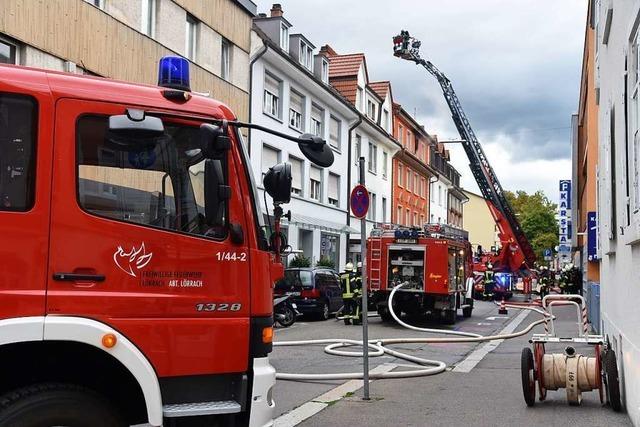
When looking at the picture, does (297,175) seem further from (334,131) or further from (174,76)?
(174,76)

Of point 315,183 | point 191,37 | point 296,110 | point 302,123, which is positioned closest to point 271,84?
point 296,110

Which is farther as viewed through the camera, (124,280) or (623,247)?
(623,247)

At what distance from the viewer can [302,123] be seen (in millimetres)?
28547

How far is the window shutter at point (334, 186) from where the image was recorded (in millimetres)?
32062

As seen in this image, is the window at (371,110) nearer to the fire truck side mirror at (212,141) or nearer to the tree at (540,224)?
the tree at (540,224)

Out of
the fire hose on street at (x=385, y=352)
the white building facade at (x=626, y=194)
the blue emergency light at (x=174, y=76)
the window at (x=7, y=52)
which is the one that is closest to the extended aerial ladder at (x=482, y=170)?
the fire hose on street at (x=385, y=352)

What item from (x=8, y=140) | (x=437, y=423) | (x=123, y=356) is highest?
(x=8, y=140)

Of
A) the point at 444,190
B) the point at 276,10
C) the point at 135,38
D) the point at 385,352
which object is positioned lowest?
the point at 385,352

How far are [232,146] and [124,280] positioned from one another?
3.52 feet

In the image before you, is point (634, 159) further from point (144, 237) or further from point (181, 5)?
point (181, 5)

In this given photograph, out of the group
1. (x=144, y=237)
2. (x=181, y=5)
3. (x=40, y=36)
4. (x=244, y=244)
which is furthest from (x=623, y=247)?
(x=181, y=5)

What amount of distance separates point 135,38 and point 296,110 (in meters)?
11.3

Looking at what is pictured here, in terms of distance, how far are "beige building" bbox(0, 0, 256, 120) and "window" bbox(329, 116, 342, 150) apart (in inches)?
369

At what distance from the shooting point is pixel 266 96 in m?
25.3
